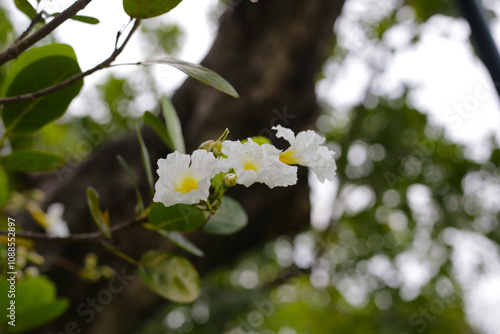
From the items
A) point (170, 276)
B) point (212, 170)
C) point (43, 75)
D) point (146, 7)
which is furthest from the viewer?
point (170, 276)

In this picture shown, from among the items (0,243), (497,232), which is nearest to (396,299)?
(497,232)

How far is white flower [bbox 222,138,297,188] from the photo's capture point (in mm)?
406

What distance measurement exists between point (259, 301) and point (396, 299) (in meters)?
0.80

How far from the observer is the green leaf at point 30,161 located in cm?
71

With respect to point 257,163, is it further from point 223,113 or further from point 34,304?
point 223,113

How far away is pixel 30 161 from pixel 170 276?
315 mm

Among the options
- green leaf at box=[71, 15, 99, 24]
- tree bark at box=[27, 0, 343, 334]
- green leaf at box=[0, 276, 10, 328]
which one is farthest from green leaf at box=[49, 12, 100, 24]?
tree bark at box=[27, 0, 343, 334]

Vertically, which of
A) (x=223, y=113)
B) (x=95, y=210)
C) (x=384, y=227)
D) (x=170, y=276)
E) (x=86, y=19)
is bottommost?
(x=384, y=227)

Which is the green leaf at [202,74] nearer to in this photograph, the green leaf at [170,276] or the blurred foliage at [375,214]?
the green leaf at [170,276]

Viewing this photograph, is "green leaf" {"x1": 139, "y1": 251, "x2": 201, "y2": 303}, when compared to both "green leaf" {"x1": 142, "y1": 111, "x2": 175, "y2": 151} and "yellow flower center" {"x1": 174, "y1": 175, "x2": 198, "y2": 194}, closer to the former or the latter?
"green leaf" {"x1": 142, "y1": 111, "x2": 175, "y2": 151}

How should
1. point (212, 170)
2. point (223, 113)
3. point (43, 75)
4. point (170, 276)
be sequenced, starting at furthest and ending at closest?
point (223, 113), point (170, 276), point (43, 75), point (212, 170)

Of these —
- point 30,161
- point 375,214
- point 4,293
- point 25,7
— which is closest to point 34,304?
point 4,293

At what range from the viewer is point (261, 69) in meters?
1.53

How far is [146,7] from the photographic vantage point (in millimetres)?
515
